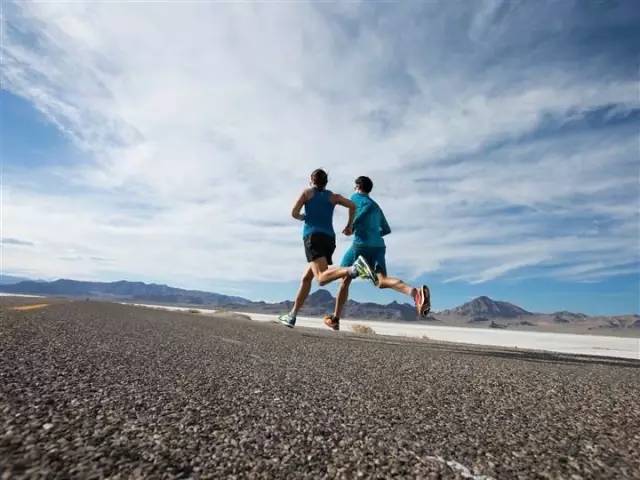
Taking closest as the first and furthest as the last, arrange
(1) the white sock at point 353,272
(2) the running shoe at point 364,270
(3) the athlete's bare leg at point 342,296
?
(2) the running shoe at point 364,270 → (1) the white sock at point 353,272 → (3) the athlete's bare leg at point 342,296

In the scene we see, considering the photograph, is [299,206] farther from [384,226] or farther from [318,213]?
[384,226]

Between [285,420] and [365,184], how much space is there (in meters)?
4.93

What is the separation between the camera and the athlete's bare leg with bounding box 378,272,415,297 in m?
4.96

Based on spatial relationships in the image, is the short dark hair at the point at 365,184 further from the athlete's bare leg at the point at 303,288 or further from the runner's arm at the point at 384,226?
the athlete's bare leg at the point at 303,288

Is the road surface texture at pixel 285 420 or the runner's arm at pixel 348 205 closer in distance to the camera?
the road surface texture at pixel 285 420

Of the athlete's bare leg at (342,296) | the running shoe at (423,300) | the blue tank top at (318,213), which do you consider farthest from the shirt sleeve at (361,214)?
the running shoe at (423,300)

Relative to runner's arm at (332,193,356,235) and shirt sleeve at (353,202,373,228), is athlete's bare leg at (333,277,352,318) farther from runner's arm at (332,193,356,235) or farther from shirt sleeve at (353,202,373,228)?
shirt sleeve at (353,202,373,228)

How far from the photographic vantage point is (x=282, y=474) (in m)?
1.08

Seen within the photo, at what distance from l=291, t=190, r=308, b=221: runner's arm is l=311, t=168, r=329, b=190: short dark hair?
0.90 ft

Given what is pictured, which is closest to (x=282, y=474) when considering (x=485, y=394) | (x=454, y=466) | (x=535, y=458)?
(x=454, y=466)

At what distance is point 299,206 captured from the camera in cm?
607

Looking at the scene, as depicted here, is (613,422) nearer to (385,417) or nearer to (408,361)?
(385,417)

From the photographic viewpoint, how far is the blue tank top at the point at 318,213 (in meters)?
6.10

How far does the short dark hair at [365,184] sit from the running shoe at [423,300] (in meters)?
1.83
